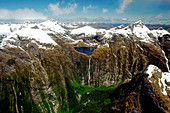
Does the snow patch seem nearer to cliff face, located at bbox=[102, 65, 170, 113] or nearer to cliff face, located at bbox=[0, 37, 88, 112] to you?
cliff face, located at bbox=[102, 65, 170, 113]

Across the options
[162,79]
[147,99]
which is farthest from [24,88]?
[162,79]

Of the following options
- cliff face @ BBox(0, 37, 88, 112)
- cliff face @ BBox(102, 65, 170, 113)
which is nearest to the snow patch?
cliff face @ BBox(102, 65, 170, 113)

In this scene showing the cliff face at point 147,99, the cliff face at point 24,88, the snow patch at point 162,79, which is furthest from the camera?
the cliff face at point 24,88

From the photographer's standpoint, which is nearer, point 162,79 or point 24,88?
point 162,79

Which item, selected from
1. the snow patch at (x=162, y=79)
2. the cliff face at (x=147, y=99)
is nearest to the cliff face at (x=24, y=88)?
the cliff face at (x=147, y=99)

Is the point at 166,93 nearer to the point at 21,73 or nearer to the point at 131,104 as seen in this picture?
the point at 131,104

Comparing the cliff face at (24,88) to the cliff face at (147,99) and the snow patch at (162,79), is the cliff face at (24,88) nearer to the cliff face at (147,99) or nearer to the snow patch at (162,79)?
the cliff face at (147,99)

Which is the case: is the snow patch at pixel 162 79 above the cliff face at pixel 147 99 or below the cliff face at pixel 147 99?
above

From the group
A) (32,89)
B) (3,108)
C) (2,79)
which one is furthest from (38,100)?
(2,79)

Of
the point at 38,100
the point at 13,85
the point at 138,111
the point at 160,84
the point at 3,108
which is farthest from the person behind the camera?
the point at 38,100

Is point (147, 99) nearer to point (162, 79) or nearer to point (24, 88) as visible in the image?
point (162, 79)

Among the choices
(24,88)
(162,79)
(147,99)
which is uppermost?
(162,79)
